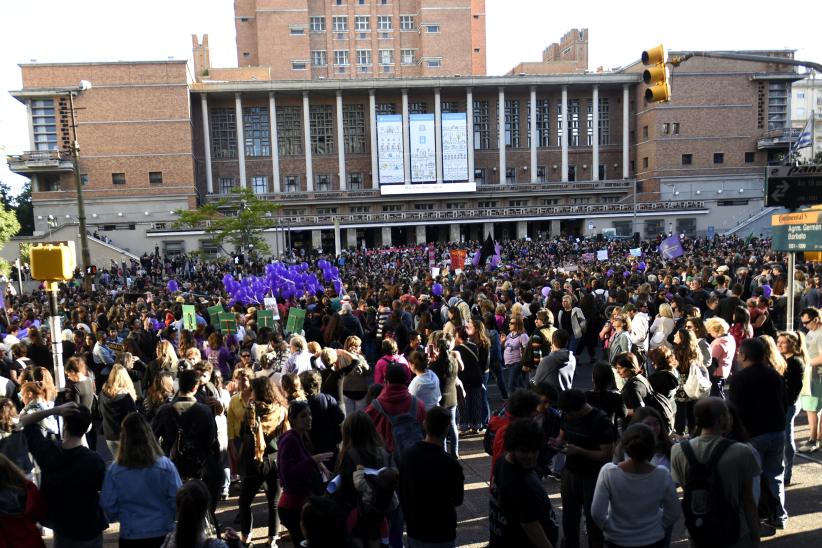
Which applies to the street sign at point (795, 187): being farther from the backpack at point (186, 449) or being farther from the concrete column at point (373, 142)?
the concrete column at point (373, 142)

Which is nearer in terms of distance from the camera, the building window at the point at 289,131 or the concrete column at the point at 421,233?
the concrete column at the point at 421,233

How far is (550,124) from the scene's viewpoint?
6912 cm

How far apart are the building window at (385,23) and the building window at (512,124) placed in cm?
1878

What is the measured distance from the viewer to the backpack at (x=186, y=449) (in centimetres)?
551

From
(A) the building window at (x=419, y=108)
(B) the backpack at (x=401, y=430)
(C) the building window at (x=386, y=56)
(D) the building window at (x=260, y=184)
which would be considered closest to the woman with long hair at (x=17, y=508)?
(B) the backpack at (x=401, y=430)

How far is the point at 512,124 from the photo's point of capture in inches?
2717

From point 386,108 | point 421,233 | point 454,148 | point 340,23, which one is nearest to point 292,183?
point 386,108

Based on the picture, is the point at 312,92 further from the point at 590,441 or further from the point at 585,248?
the point at 590,441

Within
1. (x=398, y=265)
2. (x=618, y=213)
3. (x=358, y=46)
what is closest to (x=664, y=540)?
(x=398, y=265)

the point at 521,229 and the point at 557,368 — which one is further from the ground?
the point at 557,368

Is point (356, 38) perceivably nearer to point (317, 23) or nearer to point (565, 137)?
point (317, 23)

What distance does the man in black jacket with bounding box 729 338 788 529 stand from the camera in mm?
5535

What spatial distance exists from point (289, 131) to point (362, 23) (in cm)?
1823

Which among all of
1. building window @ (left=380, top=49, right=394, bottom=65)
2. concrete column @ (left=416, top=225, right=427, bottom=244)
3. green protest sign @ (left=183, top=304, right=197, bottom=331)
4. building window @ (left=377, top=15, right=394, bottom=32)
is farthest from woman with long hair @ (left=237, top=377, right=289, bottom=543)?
building window @ (left=377, top=15, right=394, bottom=32)
